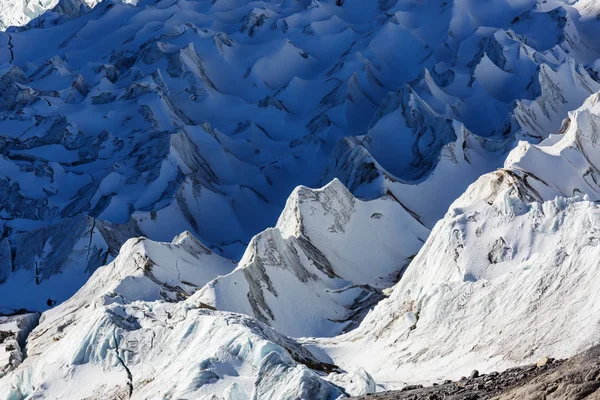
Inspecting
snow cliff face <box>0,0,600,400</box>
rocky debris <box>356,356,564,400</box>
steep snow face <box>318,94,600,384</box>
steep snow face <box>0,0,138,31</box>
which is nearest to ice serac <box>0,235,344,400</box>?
snow cliff face <box>0,0,600,400</box>

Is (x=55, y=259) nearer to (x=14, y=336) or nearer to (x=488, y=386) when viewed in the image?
(x=14, y=336)

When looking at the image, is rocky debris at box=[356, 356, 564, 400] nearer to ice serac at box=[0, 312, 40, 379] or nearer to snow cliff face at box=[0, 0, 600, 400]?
snow cliff face at box=[0, 0, 600, 400]

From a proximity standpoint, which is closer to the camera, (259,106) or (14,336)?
(14,336)

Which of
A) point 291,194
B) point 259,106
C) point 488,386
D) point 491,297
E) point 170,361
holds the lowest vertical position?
point 259,106

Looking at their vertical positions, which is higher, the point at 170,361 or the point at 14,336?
the point at 170,361

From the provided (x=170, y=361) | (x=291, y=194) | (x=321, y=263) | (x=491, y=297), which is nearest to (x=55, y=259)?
(x=291, y=194)

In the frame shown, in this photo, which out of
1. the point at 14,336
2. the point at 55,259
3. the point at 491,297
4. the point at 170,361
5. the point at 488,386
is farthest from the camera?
the point at 55,259
